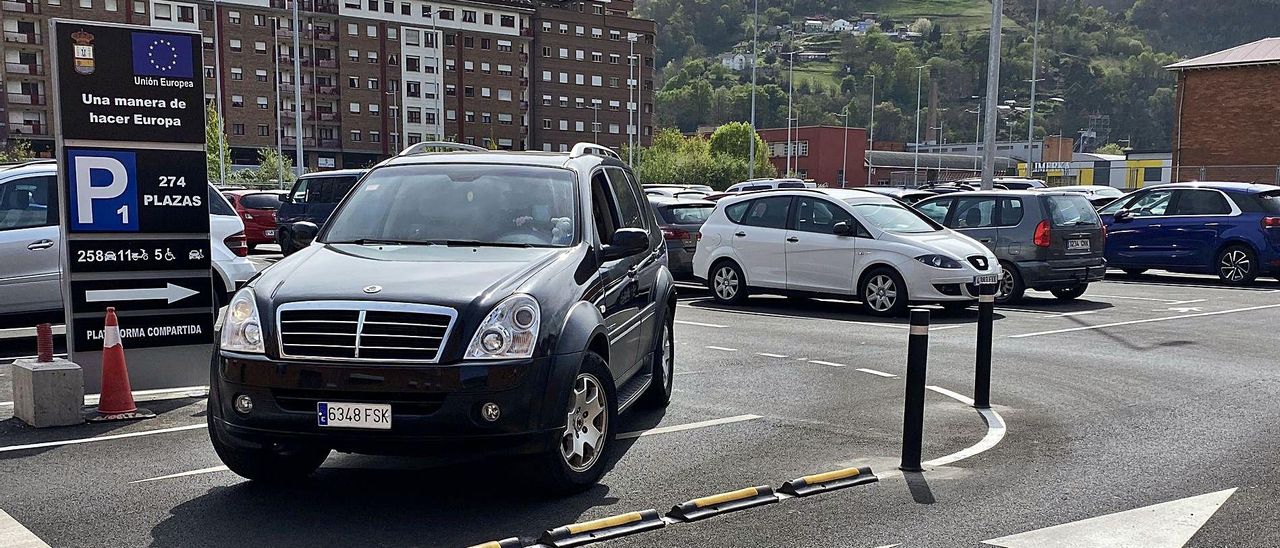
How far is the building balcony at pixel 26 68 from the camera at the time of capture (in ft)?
251

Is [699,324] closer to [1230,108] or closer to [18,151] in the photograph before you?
[1230,108]

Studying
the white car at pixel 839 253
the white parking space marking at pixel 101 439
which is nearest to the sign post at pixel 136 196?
the white parking space marking at pixel 101 439

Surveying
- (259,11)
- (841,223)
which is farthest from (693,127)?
(841,223)

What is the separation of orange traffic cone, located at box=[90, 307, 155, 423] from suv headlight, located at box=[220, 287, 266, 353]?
2.47 metres

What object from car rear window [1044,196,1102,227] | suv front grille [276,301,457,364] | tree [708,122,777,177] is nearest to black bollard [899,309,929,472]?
suv front grille [276,301,457,364]

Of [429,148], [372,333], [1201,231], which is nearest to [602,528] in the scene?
[372,333]

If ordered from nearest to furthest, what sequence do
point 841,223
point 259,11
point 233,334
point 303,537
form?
1. point 303,537
2. point 233,334
3. point 841,223
4. point 259,11

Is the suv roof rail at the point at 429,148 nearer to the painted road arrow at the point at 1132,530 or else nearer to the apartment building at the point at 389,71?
the painted road arrow at the point at 1132,530

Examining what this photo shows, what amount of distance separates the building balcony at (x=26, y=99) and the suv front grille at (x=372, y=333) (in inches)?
3272

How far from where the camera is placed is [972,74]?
196000mm

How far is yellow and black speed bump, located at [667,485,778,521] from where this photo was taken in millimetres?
5344

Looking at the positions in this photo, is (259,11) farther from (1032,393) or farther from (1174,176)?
(1032,393)

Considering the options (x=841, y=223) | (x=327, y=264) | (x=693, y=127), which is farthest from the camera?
(x=693, y=127)

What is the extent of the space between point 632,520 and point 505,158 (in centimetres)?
272
